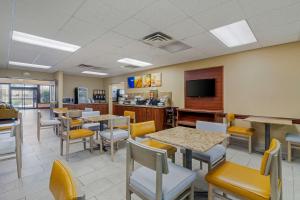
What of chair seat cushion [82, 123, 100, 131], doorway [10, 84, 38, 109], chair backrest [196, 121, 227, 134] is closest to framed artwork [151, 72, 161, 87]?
chair seat cushion [82, 123, 100, 131]

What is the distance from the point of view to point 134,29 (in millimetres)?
2896

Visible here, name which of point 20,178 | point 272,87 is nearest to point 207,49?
point 272,87

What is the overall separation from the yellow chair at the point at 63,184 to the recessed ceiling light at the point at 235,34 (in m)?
3.24

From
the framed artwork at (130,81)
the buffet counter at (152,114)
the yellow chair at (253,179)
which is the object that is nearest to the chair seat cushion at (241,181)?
the yellow chair at (253,179)

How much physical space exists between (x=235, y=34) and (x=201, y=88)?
205cm

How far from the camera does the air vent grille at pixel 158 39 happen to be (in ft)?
10.3

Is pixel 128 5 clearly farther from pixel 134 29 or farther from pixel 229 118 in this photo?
pixel 229 118

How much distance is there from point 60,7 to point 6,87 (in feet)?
44.9

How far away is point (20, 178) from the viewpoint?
2.44m

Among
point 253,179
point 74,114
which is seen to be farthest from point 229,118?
point 74,114

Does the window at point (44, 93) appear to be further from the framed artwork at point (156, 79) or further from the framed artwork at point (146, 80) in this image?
the framed artwork at point (156, 79)

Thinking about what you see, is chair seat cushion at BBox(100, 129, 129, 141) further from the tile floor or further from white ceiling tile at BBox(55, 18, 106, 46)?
white ceiling tile at BBox(55, 18, 106, 46)

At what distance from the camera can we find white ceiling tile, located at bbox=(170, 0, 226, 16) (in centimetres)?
208

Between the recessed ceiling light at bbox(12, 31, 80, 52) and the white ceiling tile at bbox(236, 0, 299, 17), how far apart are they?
3.69m
